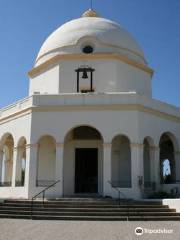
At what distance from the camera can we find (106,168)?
19.1 metres

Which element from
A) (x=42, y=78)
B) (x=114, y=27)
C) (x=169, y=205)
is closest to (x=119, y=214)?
(x=169, y=205)

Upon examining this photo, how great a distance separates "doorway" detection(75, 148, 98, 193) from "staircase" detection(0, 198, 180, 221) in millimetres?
4159

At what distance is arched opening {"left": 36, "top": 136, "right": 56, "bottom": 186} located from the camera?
834 inches

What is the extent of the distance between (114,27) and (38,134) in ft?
36.7

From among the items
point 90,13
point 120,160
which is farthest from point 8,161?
point 90,13

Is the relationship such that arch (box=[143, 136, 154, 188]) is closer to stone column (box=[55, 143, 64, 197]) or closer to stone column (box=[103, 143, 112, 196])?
stone column (box=[103, 143, 112, 196])

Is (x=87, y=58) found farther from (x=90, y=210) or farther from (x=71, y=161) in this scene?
(x=90, y=210)

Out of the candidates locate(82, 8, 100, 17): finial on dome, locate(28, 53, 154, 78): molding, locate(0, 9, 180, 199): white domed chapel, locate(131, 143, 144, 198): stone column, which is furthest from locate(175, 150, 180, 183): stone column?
locate(82, 8, 100, 17): finial on dome

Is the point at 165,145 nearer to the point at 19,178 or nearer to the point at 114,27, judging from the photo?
the point at 114,27

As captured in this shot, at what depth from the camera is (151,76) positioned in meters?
27.0

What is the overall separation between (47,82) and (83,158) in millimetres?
6434

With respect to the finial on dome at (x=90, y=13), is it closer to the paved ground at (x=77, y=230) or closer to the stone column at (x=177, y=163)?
the stone column at (x=177, y=163)

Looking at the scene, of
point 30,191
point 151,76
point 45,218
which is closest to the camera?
point 45,218

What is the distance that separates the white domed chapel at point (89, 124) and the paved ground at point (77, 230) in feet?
18.7
